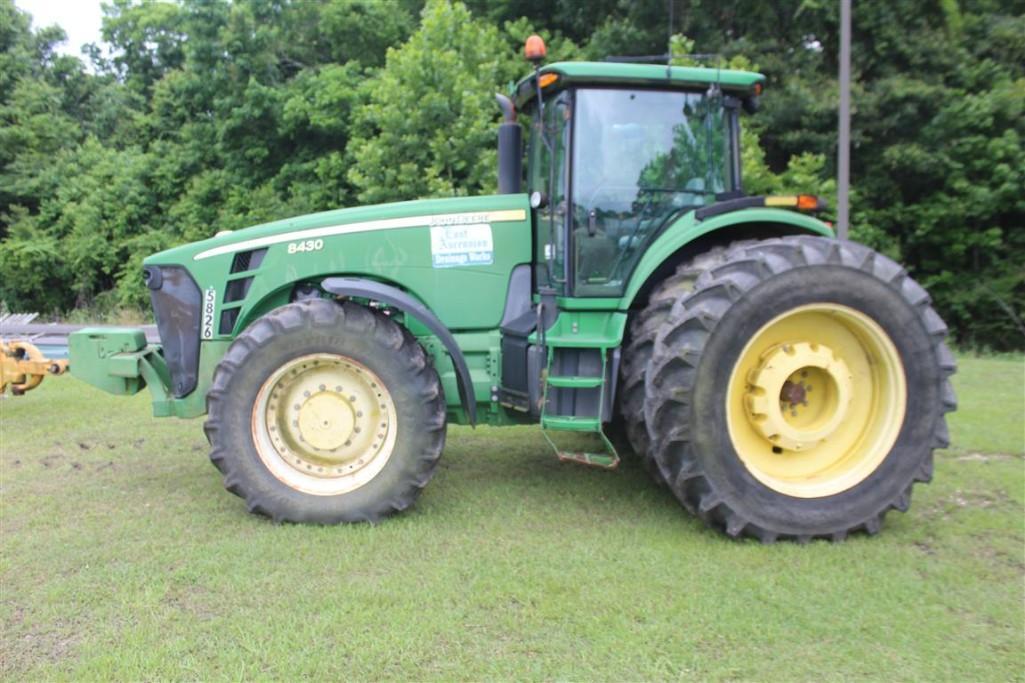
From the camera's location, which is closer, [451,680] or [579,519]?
[451,680]

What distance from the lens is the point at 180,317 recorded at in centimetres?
466

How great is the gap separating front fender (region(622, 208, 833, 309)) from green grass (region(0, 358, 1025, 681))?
4.12ft

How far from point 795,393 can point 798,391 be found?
20 mm

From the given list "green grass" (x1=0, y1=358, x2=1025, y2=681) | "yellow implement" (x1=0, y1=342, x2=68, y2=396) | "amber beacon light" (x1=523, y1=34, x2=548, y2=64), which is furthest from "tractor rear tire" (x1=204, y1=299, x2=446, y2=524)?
"yellow implement" (x1=0, y1=342, x2=68, y2=396)

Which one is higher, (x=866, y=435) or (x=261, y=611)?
(x=866, y=435)

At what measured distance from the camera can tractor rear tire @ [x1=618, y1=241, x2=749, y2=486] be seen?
412 cm

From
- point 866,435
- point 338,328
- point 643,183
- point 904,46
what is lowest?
point 866,435

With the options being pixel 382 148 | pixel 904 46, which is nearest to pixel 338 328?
pixel 382 148

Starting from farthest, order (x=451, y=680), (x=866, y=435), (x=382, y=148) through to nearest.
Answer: (x=382, y=148) → (x=866, y=435) → (x=451, y=680)

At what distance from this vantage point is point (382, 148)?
14641 millimetres

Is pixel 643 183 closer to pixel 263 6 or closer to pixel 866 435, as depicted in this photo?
pixel 866 435

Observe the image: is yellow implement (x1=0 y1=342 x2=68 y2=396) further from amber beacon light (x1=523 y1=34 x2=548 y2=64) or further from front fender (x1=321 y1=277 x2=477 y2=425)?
amber beacon light (x1=523 y1=34 x2=548 y2=64)

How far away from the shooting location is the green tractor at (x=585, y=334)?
388cm

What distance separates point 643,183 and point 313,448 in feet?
7.50
